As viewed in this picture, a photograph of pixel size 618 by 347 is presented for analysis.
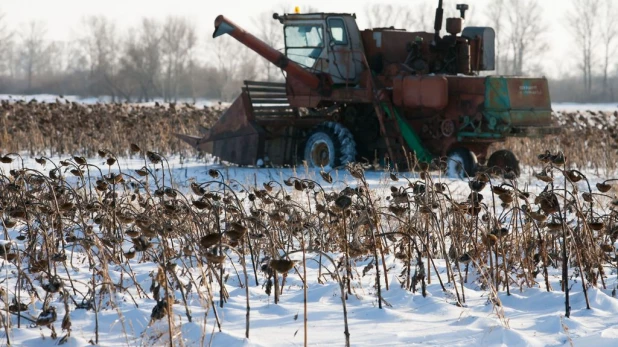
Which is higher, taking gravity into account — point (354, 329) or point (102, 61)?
point (102, 61)

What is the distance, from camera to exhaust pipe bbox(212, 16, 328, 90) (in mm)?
13969

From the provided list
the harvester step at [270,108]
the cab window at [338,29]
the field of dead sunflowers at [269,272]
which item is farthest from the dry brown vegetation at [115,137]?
the field of dead sunflowers at [269,272]

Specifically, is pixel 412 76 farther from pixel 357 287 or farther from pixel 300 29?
pixel 357 287

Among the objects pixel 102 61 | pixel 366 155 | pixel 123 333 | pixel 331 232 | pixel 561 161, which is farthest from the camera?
pixel 102 61

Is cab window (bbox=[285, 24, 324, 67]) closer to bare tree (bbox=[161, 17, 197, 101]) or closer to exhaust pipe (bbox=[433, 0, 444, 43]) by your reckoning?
exhaust pipe (bbox=[433, 0, 444, 43])

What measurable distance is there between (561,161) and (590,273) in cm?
87

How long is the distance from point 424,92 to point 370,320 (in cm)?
820

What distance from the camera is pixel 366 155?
1438 centimetres

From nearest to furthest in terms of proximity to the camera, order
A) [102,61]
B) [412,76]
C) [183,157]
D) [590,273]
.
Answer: [590,273] → [412,76] → [183,157] → [102,61]

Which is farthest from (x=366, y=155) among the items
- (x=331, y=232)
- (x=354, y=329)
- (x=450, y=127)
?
(x=354, y=329)

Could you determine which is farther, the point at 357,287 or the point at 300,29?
the point at 300,29

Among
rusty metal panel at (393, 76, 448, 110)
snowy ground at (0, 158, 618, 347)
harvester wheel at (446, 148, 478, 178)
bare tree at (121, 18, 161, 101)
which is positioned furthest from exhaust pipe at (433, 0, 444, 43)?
bare tree at (121, 18, 161, 101)

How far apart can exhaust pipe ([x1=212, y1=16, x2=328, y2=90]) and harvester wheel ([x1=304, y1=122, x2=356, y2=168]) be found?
68 centimetres

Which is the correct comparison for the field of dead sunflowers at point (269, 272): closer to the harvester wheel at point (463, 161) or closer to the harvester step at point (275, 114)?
the harvester wheel at point (463, 161)
